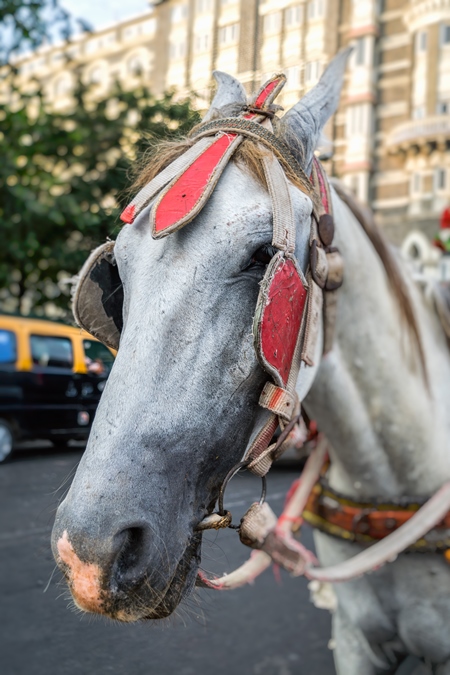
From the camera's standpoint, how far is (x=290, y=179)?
3.94 ft

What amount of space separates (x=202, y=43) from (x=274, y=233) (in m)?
1.16

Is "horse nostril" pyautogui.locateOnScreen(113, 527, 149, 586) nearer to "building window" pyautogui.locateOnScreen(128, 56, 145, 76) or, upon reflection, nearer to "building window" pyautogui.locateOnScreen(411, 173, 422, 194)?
"building window" pyautogui.locateOnScreen(128, 56, 145, 76)

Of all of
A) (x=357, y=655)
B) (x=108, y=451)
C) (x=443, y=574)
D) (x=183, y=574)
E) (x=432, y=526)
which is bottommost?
(x=357, y=655)

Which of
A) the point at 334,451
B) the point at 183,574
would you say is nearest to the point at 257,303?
the point at 183,574

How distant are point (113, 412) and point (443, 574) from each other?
4.18 ft

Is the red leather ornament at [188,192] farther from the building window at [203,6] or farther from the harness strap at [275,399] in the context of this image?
the building window at [203,6]

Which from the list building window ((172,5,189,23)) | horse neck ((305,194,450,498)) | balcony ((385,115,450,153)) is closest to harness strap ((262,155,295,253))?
horse neck ((305,194,450,498))

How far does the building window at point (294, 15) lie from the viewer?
5.92ft

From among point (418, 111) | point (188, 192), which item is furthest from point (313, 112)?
point (418, 111)

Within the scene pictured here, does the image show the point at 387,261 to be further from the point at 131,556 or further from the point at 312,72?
the point at 131,556

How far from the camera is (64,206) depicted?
6223 mm

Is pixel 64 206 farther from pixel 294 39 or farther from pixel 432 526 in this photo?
pixel 432 526

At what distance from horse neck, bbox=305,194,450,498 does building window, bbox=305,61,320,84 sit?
1.11 feet

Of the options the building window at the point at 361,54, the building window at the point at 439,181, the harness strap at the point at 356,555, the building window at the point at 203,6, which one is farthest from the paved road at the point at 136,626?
the building window at the point at 439,181
